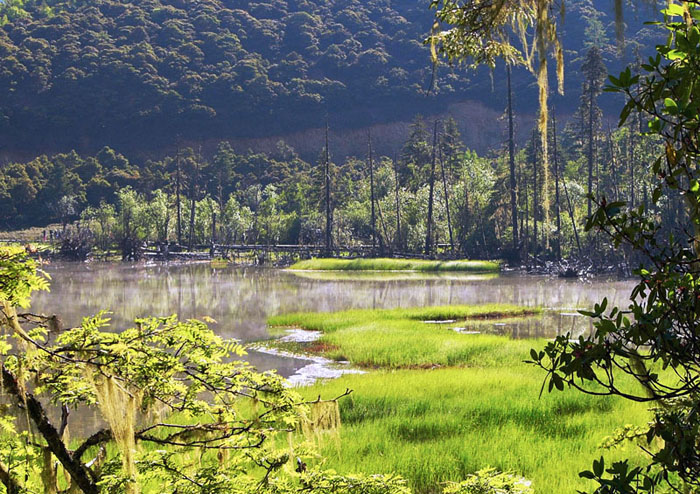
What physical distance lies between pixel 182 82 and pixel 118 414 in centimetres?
17724

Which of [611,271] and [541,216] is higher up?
[541,216]

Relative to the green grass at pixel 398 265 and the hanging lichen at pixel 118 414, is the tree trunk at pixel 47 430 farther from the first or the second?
the green grass at pixel 398 265

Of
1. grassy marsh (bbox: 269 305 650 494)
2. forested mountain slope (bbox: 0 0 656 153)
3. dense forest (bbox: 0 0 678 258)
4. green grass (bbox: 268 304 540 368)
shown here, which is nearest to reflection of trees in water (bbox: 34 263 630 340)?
green grass (bbox: 268 304 540 368)

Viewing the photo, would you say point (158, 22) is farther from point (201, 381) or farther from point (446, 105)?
point (201, 381)

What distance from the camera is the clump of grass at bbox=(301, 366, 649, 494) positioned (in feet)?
35.1

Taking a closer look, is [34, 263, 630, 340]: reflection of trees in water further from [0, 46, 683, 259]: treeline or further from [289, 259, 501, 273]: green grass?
[289, 259, 501, 273]: green grass

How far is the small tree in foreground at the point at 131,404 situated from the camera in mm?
4684

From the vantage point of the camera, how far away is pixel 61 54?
171 metres

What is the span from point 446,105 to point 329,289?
14398cm

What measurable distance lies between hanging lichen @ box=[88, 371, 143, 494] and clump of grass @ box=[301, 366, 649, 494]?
3894 mm

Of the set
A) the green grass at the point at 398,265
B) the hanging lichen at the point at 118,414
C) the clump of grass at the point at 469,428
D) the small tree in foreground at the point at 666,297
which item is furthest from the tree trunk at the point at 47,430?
the green grass at the point at 398,265

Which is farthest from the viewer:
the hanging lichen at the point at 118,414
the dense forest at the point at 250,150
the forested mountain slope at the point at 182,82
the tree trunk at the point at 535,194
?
the forested mountain slope at the point at 182,82

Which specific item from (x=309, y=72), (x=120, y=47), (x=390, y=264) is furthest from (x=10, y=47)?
(x=390, y=264)

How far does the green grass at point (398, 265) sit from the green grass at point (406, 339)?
34.7m
